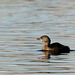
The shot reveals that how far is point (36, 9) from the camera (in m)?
41.9

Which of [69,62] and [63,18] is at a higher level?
[63,18]

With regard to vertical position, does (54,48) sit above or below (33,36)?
below

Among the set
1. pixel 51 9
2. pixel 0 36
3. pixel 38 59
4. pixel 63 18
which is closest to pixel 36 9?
pixel 51 9

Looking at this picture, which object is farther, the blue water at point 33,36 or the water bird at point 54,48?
the water bird at point 54,48

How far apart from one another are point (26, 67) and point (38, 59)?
6.44 feet

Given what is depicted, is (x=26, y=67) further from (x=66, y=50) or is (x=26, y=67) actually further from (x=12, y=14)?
(x=12, y=14)

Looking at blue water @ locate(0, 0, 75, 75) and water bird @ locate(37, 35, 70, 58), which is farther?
water bird @ locate(37, 35, 70, 58)

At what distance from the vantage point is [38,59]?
19.2 meters

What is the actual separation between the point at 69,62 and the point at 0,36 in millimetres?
8343

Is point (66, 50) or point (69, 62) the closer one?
point (69, 62)

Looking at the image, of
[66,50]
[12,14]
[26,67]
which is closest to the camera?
[26,67]

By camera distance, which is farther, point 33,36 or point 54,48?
point 33,36

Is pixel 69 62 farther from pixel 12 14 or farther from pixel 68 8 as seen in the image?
pixel 68 8

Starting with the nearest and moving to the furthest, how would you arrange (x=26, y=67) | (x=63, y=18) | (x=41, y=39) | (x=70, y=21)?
(x=26, y=67), (x=41, y=39), (x=70, y=21), (x=63, y=18)
